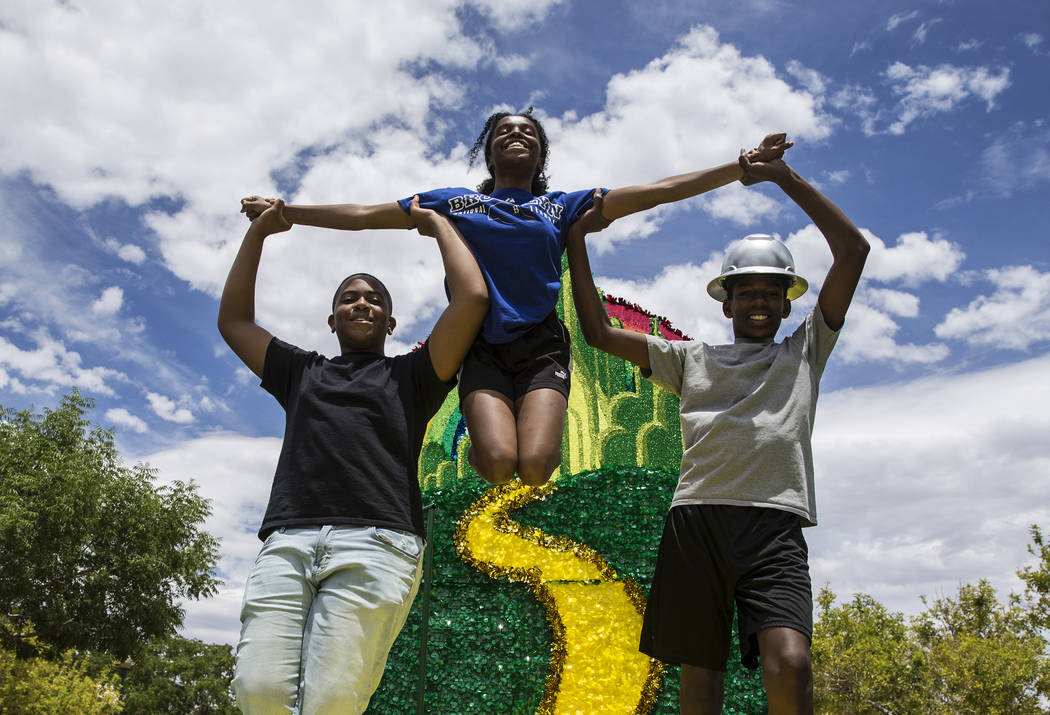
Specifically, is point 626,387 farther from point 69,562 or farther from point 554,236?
point 69,562

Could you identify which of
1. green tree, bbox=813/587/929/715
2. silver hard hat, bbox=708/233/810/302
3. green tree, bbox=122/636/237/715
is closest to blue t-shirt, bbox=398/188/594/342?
silver hard hat, bbox=708/233/810/302

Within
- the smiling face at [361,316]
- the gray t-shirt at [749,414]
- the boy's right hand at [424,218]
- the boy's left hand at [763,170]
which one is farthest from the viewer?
the boy's left hand at [763,170]

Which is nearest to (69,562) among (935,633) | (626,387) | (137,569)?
(137,569)

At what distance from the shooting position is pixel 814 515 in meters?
2.96

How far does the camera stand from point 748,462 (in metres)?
2.98

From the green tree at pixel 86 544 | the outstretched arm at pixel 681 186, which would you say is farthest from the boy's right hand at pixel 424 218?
the green tree at pixel 86 544

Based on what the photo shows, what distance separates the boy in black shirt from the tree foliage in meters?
15.9

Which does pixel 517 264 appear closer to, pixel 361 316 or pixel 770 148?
pixel 361 316

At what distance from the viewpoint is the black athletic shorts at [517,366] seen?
123 inches

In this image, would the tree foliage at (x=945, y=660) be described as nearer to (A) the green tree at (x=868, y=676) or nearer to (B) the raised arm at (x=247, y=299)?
(A) the green tree at (x=868, y=676)

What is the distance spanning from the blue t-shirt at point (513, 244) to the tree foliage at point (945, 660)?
15.5 meters

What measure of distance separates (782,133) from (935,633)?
19.8 m

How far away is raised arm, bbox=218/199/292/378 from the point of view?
3.28 m

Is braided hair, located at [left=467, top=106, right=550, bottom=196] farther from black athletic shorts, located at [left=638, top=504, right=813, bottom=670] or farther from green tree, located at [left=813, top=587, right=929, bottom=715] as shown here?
green tree, located at [left=813, top=587, right=929, bottom=715]
